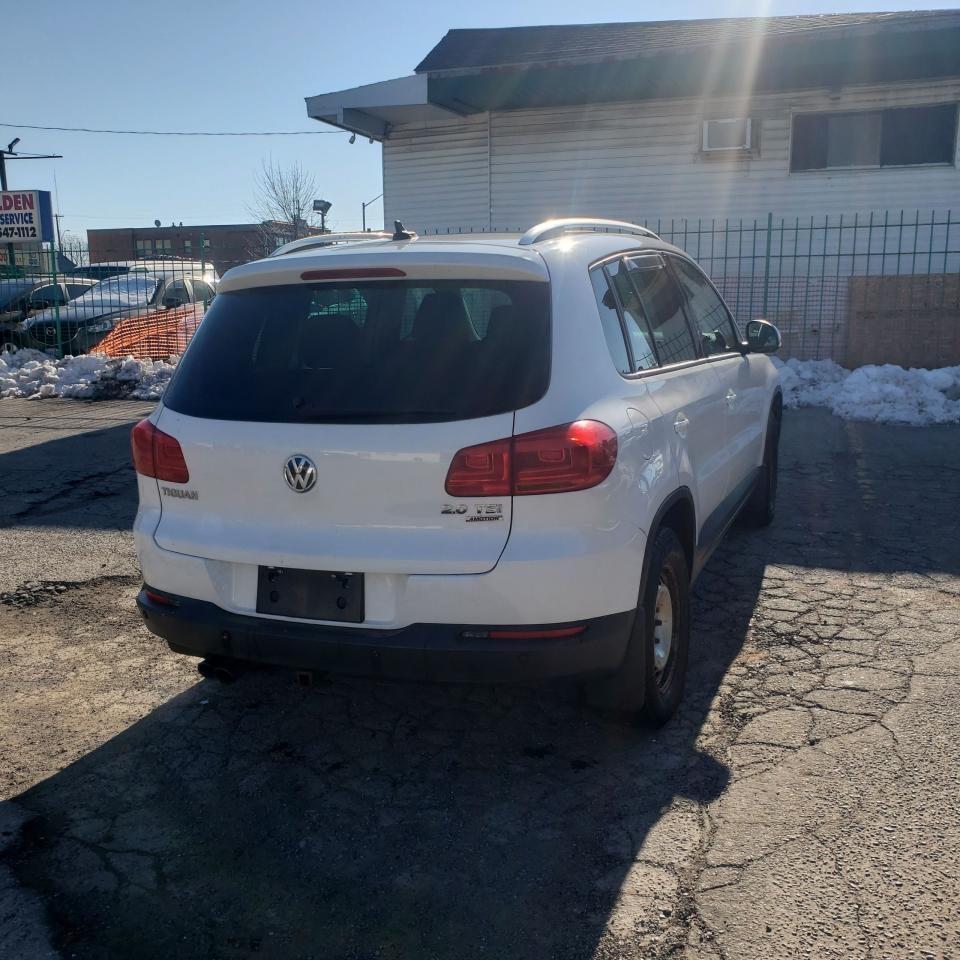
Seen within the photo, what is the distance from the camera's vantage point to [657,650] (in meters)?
3.61

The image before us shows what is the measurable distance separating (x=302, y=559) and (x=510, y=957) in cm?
129

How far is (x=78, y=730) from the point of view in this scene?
3.71 metres

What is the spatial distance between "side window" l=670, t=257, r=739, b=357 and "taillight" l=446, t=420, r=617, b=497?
190 cm

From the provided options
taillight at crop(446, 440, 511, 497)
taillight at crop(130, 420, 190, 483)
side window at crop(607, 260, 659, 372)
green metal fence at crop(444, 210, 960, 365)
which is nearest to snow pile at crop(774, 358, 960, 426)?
green metal fence at crop(444, 210, 960, 365)

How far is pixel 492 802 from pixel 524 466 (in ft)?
3.76

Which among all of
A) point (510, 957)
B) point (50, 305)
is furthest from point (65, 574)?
point (50, 305)

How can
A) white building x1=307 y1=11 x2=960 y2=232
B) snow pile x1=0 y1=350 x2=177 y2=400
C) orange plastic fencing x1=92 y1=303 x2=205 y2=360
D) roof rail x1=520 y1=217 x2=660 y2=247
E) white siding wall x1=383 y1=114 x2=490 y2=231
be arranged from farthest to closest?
white siding wall x1=383 y1=114 x2=490 y2=231 → orange plastic fencing x1=92 y1=303 x2=205 y2=360 → white building x1=307 y1=11 x2=960 y2=232 → snow pile x1=0 y1=350 x2=177 y2=400 → roof rail x1=520 y1=217 x2=660 y2=247

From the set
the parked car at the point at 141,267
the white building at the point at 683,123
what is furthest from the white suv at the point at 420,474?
the parked car at the point at 141,267

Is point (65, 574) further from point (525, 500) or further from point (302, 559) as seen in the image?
point (525, 500)

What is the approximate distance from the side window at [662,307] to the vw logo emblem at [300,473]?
1.57 m

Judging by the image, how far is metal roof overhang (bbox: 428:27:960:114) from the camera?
44.6 feet

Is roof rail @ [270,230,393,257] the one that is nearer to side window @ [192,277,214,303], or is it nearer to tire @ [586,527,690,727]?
tire @ [586,527,690,727]

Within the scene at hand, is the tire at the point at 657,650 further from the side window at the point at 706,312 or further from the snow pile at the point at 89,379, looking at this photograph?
the snow pile at the point at 89,379

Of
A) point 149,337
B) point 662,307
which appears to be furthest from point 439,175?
point 662,307
